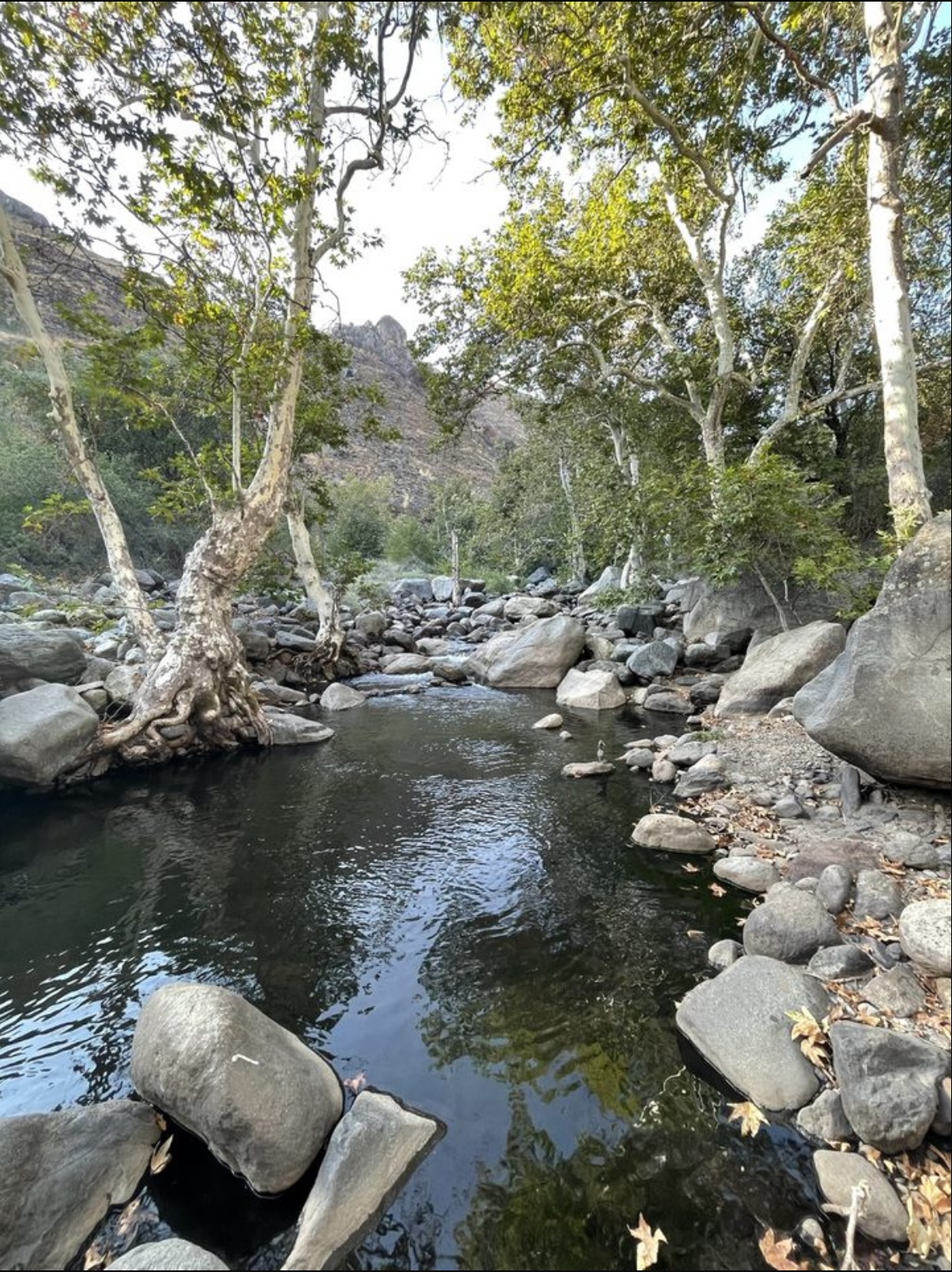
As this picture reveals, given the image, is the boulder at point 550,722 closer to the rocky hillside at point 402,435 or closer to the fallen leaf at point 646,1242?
the fallen leaf at point 646,1242

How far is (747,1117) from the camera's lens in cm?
284

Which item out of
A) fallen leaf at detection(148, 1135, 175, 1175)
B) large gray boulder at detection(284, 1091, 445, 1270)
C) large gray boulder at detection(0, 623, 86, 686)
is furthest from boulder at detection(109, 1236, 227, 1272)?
large gray boulder at detection(0, 623, 86, 686)

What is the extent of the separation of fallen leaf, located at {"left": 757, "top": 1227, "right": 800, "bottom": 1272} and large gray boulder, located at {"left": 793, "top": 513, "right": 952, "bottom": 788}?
308 centimetres

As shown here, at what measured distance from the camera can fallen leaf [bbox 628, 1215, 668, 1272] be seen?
2268 millimetres

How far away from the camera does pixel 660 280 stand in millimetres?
14227

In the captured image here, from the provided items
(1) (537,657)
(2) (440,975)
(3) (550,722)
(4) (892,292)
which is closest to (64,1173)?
(2) (440,975)

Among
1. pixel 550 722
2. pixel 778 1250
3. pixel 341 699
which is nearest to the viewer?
pixel 778 1250

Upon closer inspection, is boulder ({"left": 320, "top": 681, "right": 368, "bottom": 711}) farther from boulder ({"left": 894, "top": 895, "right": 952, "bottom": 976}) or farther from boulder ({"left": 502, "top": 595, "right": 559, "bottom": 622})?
boulder ({"left": 894, "top": 895, "right": 952, "bottom": 976})

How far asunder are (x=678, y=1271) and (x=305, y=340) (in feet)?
37.5

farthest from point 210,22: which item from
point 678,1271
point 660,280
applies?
point 660,280

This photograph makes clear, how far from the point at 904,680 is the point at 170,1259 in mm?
5058

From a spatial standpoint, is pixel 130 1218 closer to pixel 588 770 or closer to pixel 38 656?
pixel 588 770

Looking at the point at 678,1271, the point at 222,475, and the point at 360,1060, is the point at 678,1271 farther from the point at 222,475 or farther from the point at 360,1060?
the point at 222,475

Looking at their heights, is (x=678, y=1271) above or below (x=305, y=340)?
below
